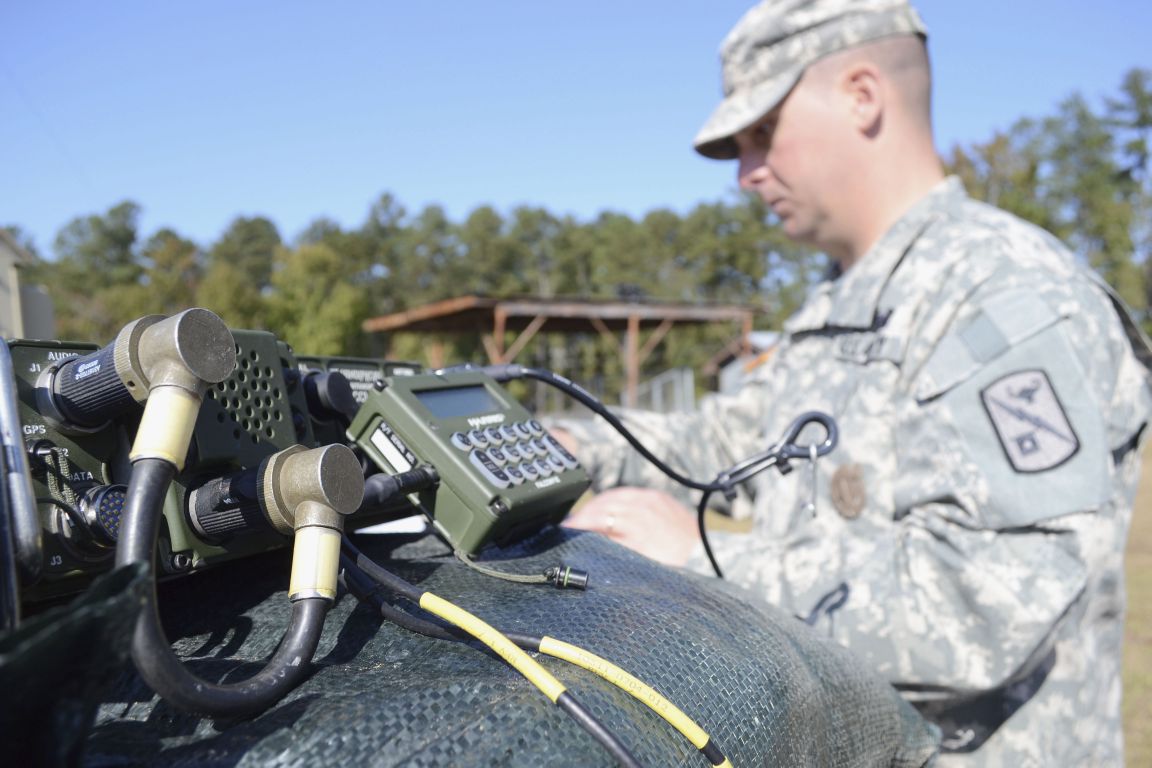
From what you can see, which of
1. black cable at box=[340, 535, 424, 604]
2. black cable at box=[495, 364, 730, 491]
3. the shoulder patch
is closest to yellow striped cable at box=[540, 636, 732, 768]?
black cable at box=[340, 535, 424, 604]

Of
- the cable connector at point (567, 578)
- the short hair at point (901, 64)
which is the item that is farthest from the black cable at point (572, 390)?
the short hair at point (901, 64)

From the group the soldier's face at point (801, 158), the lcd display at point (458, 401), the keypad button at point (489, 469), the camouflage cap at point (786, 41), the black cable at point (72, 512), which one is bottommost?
the keypad button at point (489, 469)

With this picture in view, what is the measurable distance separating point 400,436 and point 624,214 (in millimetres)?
47482

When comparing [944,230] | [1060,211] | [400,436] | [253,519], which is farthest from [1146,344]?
[1060,211]

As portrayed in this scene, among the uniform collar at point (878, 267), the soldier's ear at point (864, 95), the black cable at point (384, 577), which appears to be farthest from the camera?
the soldier's ear at point (864, 95)

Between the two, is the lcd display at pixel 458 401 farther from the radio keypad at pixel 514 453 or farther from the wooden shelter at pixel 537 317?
the wooden shelter at pixel 537 317

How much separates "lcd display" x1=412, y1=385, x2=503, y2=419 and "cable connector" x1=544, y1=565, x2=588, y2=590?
198 mm

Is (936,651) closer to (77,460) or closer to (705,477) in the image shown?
(705,477)

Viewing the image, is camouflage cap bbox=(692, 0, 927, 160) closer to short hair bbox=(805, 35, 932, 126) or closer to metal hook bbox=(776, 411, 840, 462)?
short hair bbox=(805, 35, 932, 126)

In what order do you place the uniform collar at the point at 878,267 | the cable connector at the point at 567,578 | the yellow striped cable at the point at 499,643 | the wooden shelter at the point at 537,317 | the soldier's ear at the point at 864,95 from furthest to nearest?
the wooden shelter at the point at 537,317 < the soldier's ear at the point at 864,95 < the uniform collar at the point at 878,267 < the cable connector at the point at 567,578 < the yellow striped cable at the point at 499,643

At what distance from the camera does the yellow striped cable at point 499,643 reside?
1.85ft

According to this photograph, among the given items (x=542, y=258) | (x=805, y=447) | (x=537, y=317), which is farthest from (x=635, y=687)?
(x=542, y=258)

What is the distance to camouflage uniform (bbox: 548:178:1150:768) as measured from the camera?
1.36m

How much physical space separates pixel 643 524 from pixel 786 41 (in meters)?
1.25
